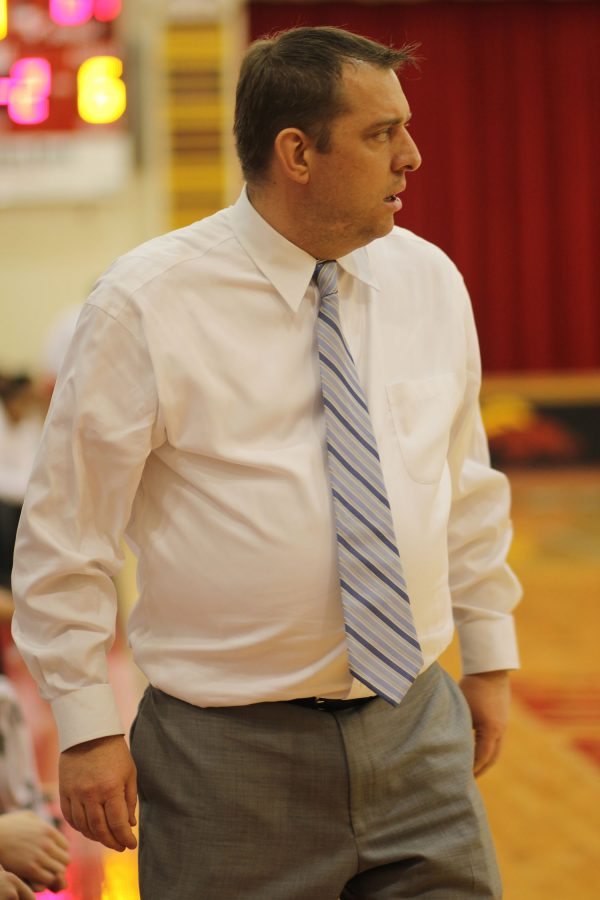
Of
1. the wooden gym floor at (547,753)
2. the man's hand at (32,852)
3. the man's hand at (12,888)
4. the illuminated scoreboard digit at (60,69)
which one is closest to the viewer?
the man's hand at (12,888)

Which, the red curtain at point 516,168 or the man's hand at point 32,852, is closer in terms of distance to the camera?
the man's hand at point 32,852

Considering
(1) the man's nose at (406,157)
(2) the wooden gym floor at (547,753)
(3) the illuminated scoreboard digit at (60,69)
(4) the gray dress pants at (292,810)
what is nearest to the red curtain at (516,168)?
(2) the wooden gym floor at (547,753)

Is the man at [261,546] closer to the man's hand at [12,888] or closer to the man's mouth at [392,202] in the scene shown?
the man's mouth at [392,202]

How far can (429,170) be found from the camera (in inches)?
395

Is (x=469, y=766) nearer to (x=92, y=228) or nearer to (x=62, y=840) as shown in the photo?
(x=62, y=840)

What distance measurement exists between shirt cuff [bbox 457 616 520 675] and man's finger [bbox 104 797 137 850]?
52 centimetres

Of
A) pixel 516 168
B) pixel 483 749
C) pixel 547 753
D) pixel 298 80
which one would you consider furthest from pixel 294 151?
pixel 516 168

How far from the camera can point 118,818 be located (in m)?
1.31

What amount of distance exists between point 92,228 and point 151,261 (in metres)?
7.07

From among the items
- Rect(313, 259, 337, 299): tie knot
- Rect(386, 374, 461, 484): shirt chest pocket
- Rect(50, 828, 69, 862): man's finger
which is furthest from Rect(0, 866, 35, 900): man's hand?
Rect(313, 259, 337, 299): tie knot

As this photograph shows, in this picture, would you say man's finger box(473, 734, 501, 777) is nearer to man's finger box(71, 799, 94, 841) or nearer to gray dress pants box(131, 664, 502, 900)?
gray dress pants box(131, 664, 502, 900)

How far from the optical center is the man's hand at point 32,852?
5.38 feet

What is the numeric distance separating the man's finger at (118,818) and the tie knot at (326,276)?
606 millimetres

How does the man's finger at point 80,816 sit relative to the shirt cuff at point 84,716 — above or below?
below
